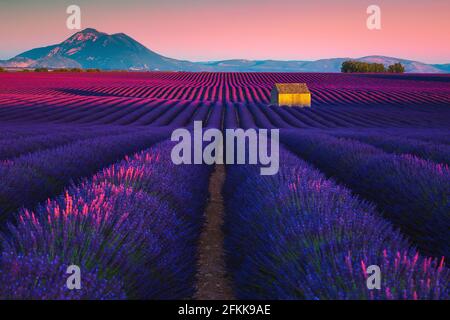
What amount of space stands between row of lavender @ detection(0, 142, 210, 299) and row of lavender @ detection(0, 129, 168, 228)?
0.96 meters

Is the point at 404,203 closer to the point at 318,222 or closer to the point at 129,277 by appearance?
the point at 318,222

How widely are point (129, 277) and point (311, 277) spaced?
110 centimetres

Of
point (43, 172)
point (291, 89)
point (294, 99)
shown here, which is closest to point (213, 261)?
point (43, 172)

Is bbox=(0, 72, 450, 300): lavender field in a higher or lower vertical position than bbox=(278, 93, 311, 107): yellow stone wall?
lower

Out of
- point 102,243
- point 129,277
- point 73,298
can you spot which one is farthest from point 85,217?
point 73,298

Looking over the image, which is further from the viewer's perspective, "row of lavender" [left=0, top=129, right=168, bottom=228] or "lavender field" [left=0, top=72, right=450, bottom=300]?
"row of lavender" [left=0, top=129, right=168, bottom=228]

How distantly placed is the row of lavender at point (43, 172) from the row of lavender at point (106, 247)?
3.16 ft

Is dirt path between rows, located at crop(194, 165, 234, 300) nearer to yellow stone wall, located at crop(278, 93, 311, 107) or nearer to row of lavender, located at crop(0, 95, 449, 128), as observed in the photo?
row of lavender, located at crop(0, 95, 449, 128)

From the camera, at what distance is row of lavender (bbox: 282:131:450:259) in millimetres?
3855

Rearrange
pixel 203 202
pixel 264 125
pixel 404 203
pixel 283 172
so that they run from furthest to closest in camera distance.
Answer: pixel 264 125, pixel 203 202, pixel 283 172, pixel 404 203

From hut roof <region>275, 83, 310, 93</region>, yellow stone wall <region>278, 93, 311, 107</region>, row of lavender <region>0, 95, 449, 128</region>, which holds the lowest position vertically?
row of lavender <region>0, 95, 449, 128</region>

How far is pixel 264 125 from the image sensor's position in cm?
2042

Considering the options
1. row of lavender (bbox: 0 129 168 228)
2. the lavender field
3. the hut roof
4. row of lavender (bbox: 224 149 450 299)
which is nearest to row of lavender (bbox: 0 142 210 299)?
the lavender field

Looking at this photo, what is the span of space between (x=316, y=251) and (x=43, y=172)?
4.03 meters
